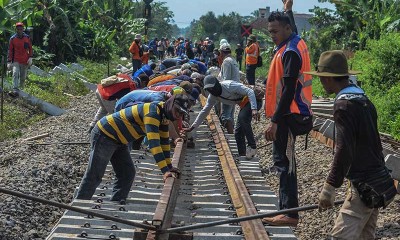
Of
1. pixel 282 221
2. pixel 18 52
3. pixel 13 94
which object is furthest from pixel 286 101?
pixel 18 52

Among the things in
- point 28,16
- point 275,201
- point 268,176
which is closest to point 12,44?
point 28,16

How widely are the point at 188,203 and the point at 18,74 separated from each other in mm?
10185

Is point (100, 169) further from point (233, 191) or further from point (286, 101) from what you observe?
point (286, 101)

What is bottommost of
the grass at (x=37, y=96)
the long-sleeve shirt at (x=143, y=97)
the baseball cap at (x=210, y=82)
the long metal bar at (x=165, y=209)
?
the grass at (x=37, y=96)

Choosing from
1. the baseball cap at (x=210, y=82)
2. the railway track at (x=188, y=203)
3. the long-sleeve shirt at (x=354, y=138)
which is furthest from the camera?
the baseball cap at (x=210, y=82)

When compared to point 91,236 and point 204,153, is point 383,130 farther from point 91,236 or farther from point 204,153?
point 91,236

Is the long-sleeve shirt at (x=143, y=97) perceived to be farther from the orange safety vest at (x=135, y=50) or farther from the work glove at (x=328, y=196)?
the orange safety vest at (x=135, y=50)

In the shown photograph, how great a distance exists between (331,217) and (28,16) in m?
17.4

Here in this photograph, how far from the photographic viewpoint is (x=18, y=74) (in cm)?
1636

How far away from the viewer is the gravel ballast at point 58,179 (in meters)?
6.78

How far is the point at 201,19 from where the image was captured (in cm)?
12138

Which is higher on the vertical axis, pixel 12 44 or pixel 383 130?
pixel 12 44

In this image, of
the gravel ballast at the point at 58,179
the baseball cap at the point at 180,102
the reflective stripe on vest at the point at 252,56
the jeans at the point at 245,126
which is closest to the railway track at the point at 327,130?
the gravel ballast at the point at 58,179

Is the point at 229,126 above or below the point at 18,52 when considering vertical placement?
below
